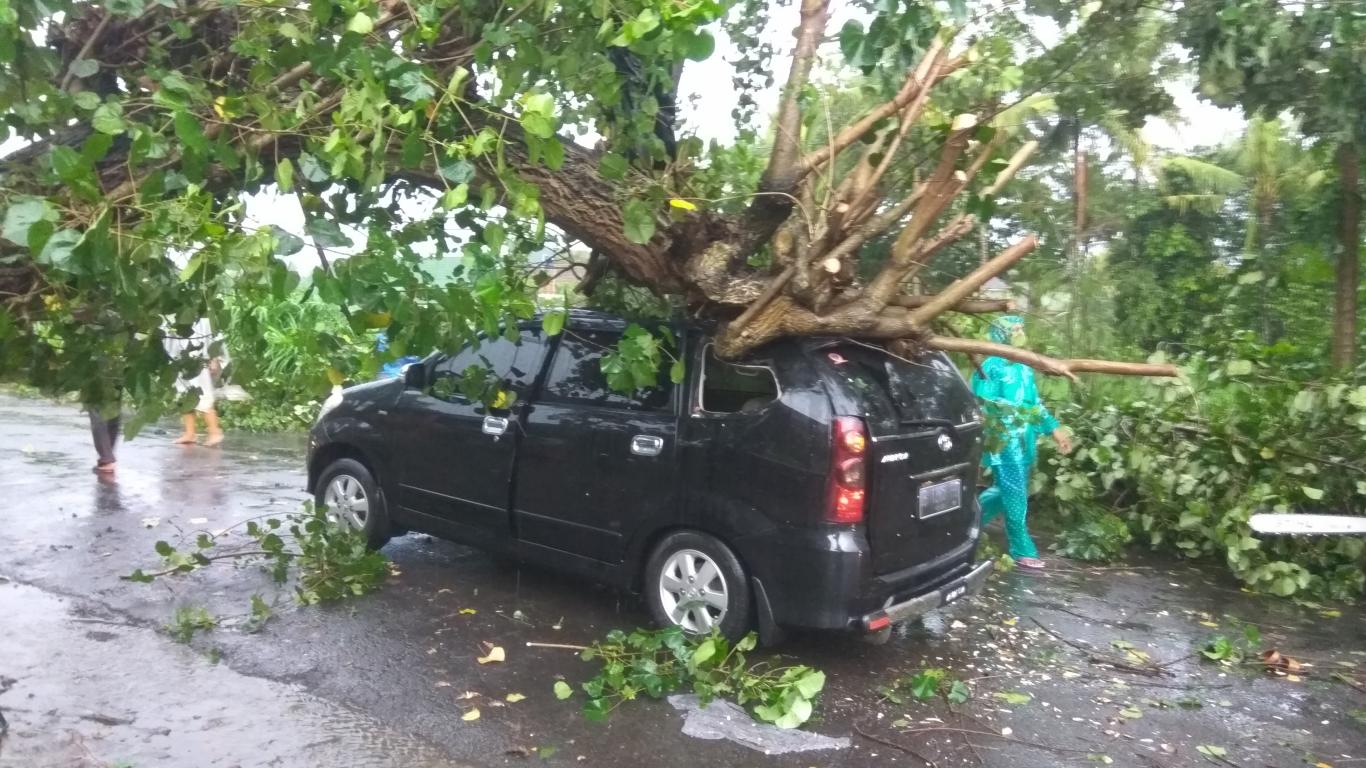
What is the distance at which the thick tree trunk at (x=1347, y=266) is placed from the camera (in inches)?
278

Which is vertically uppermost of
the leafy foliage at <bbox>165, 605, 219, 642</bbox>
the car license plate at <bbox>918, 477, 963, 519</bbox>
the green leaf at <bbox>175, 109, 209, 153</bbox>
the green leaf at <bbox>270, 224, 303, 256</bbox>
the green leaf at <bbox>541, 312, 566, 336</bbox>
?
the green leaf at <bbox>175, 109, 209, 153</bbox>

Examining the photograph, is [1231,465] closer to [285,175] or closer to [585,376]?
[585,376]

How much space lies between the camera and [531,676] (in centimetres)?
488

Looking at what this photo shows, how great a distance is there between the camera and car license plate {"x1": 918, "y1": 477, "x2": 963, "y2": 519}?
4.99m

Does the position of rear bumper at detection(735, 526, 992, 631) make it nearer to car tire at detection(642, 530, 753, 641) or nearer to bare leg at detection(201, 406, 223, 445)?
car tire at detection(642, 530, 753, 641)

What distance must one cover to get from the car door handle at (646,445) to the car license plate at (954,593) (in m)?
1.54

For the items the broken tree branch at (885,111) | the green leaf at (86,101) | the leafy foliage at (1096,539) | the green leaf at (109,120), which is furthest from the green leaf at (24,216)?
the leafy foliage at (1096,539)

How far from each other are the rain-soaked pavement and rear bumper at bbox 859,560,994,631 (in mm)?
359

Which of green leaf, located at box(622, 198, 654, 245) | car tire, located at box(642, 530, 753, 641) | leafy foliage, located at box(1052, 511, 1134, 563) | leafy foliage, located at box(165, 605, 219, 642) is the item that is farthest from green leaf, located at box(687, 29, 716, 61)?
leafy foliage, located at box(1052, 511, 1134, 563)

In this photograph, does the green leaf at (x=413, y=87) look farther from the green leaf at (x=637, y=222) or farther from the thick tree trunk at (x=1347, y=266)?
the thick tree trunk at (x=1347, y=266)

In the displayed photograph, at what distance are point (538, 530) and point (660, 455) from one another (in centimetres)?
94

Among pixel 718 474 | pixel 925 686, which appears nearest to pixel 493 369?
pixel 718 474

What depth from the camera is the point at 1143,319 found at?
11.9 metres

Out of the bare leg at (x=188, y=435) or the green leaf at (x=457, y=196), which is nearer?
the green leaf at (x=457, y=196)
